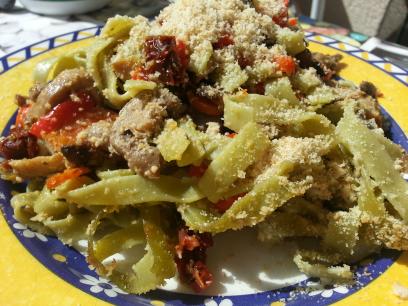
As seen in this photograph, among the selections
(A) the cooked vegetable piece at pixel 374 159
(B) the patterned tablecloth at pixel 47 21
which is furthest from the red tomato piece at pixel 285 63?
(B) the patterned tablecloth at pixel 47 21

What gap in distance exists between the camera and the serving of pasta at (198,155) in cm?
210

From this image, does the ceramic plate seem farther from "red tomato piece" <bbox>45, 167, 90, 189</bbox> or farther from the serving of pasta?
"red tomato piece" <bbox>45, 167, 90, 189</bbox>

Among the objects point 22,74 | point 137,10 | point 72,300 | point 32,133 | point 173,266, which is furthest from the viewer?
point 137,10

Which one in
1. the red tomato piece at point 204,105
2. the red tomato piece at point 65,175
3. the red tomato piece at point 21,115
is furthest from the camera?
the red tomato piece at point 21,115

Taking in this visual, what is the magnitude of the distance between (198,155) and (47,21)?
10.6ft

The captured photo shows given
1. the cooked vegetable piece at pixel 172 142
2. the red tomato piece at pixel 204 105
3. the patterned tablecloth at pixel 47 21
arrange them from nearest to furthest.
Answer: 1. the cooked vegetable piece at pixel 172 142
2. the red tomato piece at pixel 204 105
3. the patterned tablecloth at pixel 47 21

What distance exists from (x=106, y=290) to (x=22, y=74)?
1.82 m

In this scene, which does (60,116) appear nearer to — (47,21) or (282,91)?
(282,91)

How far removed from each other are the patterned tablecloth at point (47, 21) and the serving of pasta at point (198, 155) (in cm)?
201

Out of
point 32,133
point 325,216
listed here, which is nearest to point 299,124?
point 325,216

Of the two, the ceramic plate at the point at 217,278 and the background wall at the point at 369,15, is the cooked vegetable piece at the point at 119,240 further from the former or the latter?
the background wall at the point at 369,15

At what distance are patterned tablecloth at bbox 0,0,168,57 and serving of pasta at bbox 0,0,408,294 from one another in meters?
2.01

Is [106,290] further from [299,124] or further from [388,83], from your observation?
[388,83]

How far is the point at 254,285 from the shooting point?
213cm
